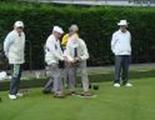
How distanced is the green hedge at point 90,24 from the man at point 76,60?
6095 mm

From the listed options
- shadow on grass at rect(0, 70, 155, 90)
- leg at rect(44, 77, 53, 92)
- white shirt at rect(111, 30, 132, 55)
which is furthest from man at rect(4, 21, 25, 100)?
white shirt at rect(111, 30, 132, 55)

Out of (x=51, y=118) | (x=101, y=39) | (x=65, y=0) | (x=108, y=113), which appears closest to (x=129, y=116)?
(x=108, y=113)

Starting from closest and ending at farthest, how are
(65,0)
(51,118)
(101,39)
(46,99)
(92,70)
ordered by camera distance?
1. (51,118)
2. (46,99)
3. (92,70)
4. (101,39)
5. (65,0)

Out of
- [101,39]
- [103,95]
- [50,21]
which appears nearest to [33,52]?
[50,21]

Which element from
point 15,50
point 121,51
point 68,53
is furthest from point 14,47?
point 121,51

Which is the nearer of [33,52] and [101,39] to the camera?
[33,52]

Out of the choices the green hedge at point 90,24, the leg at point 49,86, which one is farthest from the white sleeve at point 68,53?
the green hedge at point 90,24

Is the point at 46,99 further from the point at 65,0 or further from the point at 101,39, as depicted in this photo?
the point at 65,0

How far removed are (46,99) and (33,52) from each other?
7936 mm

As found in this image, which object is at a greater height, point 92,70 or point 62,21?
point 62,21

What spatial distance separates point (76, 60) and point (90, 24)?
28.4ft

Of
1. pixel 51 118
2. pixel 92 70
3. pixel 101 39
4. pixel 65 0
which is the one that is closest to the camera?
pixel 51 118

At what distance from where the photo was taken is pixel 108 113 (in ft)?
47.9

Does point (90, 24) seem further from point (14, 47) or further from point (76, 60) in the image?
point (14, 47)
